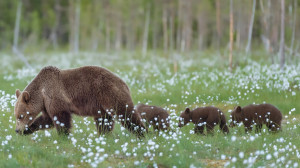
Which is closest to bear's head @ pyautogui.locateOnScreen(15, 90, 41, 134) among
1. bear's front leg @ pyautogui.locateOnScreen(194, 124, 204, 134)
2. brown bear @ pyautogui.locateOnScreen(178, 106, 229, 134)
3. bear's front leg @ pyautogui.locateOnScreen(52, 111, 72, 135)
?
bear's front leg @ pyautogui.locateOnScreen(52, 111, 72, 135)

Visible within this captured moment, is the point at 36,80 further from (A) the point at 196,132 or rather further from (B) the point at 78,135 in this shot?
(A) the point at 196,132

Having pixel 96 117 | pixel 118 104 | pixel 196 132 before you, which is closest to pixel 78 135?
pixel 96 117

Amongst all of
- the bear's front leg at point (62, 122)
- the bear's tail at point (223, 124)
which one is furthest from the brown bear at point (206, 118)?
the bear's front leg at point (62, 122)

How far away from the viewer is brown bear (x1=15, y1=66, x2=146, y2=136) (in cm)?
754

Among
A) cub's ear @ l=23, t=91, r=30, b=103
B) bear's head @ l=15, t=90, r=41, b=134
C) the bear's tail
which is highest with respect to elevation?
cub's ear @ l=23, t=91, r=30, b=103

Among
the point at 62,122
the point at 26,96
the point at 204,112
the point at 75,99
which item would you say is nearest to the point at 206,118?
the point at 204,112

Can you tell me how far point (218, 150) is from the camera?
6746 millimetres

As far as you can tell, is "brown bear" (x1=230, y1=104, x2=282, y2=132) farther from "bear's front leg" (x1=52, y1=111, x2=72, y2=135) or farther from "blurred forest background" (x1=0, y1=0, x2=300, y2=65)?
"blurred forest background" (x1=0, y1=0, x2=300, y2=65)

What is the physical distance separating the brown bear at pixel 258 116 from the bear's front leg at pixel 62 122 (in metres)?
3.57

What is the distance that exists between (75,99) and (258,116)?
4151mm

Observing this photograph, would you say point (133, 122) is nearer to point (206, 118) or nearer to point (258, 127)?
point (206, 118)

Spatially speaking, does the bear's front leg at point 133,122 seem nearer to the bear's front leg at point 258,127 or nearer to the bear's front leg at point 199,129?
the bear's front leg at point 199,129

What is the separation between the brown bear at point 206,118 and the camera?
28.1 feet

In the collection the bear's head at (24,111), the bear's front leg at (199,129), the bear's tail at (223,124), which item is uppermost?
the bear's head at (24,111)
